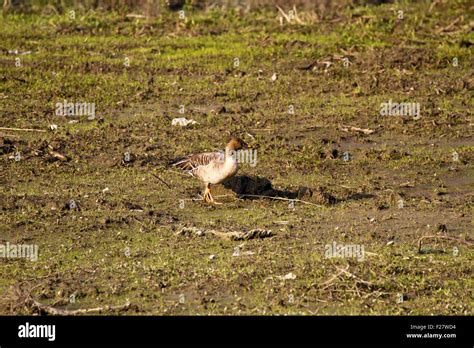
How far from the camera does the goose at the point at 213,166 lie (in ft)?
35.7

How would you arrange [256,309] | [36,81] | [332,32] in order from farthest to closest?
[332,32], [36,81], [256,309]

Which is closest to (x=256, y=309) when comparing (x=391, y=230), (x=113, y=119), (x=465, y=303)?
(x=465, y=303)

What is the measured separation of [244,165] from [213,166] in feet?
3.90

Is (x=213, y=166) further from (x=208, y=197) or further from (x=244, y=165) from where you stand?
(x=244, y=165)

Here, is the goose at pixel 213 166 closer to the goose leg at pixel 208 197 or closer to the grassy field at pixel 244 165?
the goose leg at pixel 208 197

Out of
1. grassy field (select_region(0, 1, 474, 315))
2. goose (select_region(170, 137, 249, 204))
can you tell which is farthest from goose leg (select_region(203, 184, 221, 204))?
grassy field (select_region(0, 1, 474, 315))

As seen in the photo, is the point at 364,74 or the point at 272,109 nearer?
the point at 272,109

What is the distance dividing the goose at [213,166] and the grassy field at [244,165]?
20 centimetres

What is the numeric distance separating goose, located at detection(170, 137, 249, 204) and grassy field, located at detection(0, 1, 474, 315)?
0.67ft

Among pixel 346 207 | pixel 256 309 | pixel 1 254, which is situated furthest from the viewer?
pixel 346 207

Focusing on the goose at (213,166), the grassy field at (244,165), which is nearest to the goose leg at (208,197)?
the goose at (213,166)

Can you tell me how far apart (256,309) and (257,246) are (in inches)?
59.0

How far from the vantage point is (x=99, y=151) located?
12.6m

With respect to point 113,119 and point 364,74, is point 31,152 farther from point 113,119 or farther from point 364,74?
point 364,74
